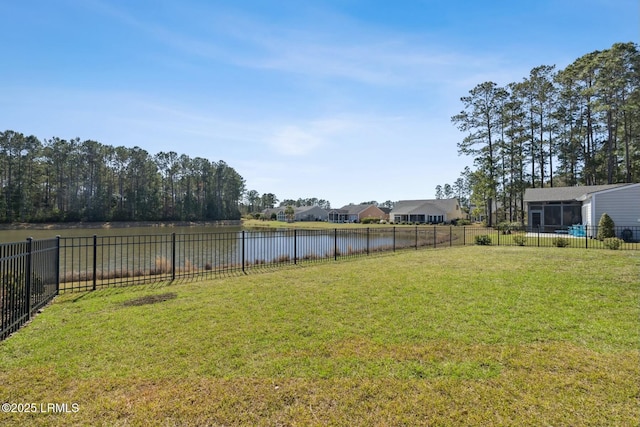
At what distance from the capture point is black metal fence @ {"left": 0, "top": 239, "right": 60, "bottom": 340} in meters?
4.46

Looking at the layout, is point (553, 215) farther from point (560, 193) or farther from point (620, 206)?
point (620, 206)

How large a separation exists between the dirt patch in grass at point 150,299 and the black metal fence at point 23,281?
4.75ft

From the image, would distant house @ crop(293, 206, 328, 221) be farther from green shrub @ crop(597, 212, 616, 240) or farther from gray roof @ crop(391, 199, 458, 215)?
green shrub @ crop(597, 212, 616, 240)

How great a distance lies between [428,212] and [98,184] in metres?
54.7

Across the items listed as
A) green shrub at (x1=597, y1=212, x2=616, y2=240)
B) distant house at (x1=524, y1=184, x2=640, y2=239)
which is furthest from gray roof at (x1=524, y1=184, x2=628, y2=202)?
green shrub at (x1=597, y1=212, x2=616, y2=240)

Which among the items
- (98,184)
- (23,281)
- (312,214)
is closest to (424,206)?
(312,214)

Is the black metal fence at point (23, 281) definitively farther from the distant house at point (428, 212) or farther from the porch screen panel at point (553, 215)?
the distant house at point (428, 212)

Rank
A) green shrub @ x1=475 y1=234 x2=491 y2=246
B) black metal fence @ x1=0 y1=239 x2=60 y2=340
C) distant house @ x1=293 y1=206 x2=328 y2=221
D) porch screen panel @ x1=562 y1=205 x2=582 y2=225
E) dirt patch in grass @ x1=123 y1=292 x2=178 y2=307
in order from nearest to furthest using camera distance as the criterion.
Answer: black metal fence @ x1=0 y1=239 x2=60 y2=340
dirt patch in grass @ x1=123 y1=292 x2=178 y2=307
green shrub @ x1=475 y1=234 x2=491 y2=246
porch screen panel @ x1=562 y1=205 x2=582 y2=225
distant house @ x1=293 y1=206 x2=328 y2=221

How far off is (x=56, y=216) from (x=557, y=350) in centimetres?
6084

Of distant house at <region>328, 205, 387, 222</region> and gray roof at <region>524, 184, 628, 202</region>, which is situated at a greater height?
gray roof at <region>524, 184, 628, 202</region>

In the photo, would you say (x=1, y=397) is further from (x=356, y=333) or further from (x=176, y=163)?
(x=176, y=163)

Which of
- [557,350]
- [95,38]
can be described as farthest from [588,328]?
[95,38]

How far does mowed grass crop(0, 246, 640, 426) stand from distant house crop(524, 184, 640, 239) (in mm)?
15592

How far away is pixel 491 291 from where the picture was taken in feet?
21.4
